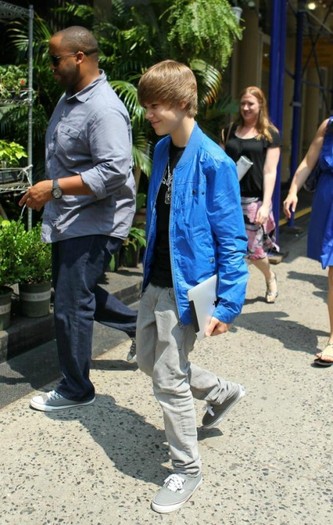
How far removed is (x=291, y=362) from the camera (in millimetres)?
4133

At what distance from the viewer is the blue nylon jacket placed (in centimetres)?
240

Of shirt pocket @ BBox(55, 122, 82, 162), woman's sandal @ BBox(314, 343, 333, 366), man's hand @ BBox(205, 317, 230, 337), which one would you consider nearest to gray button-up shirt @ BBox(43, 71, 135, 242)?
shirt pocket @ BBox(55, 122, 82, 162)

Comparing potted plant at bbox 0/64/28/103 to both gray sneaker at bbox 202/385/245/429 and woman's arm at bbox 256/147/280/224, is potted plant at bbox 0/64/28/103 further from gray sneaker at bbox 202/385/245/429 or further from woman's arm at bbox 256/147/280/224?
gray sneaker at bbox 202/385/245/429

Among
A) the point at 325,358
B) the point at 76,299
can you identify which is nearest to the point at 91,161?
the point at 76,299

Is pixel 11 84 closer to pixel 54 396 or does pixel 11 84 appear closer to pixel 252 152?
pixel 252 152

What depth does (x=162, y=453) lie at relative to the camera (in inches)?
115

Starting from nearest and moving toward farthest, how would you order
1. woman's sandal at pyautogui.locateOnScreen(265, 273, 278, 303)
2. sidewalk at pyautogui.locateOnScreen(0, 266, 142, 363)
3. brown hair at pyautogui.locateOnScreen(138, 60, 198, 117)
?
brown hair at pyautogui.locateOnScreen(138, 60, 198, 117) < sidewalk at pyautogui.locateOnScreen(0, 266, 142, 363) < woman's sandal at pyautogui.locateOnScreen(265, 273, 278, 303)

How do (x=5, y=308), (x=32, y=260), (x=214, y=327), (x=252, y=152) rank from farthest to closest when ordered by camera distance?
(x=252, y=152) → (x=32, y=260) → (x=5, y=308) → (x=214, y=327)

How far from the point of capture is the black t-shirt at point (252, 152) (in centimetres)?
486

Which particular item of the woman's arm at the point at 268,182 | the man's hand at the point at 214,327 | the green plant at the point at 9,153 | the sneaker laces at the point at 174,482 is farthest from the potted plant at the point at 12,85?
the sneaker laces at the point at 174,482

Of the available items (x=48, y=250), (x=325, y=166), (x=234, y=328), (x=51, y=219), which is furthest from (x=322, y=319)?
(x=51, y=219)

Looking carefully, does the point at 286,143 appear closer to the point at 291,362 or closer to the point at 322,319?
the point at 322,319

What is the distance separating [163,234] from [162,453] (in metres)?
1.07

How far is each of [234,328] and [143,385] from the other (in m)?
1.32
